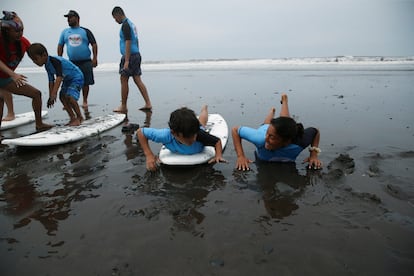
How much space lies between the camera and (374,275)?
1788mm

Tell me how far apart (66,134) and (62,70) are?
1.56 m

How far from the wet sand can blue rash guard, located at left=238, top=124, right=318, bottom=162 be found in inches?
5.4

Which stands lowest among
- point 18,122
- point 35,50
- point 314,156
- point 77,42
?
point 18,122

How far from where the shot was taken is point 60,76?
17.5 feet

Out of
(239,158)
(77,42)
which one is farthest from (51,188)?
→ (77,42)

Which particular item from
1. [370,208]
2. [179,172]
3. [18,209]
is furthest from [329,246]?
[18,209]

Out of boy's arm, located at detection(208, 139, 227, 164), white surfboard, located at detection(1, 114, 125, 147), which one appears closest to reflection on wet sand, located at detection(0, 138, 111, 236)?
white surfboard, located at detection(1, 114, 125, 147)

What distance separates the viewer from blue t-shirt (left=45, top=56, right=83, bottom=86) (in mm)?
5305

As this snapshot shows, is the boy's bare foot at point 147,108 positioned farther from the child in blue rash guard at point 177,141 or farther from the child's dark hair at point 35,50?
the child in blue rash guard at point 177,141

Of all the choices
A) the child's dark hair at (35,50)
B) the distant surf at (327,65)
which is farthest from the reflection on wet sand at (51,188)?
the distant surf at (327,65)

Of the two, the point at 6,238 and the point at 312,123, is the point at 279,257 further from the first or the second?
the point at 312,123

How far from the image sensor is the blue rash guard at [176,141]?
3637mm

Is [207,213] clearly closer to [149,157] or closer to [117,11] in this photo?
[149,157]

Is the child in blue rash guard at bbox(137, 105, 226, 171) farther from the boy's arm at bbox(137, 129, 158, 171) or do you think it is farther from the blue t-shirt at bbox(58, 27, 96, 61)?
the blue t-shirt at bbox(58, 27, 96, 61)
